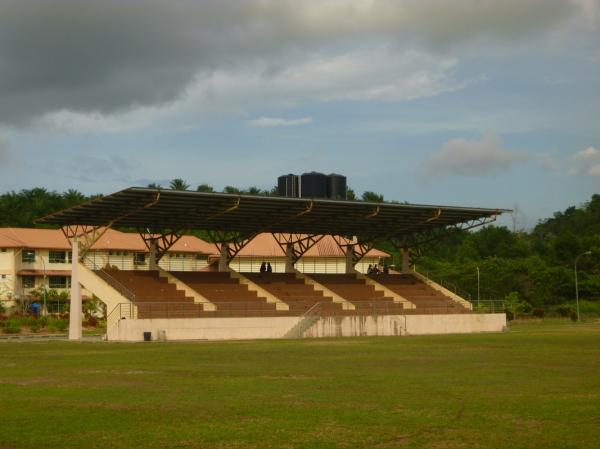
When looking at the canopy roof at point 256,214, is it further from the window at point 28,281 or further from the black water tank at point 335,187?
the window at point 28,281

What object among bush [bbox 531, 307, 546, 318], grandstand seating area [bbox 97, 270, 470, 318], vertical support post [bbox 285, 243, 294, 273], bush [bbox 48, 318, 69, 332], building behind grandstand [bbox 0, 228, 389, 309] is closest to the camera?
grandstand seating area [bbox 97, 270, 470, 318]

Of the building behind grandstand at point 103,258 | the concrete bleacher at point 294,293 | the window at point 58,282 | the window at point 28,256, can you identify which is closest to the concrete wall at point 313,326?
the concrete bleacher at point 294,293

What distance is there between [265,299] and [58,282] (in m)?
38.2

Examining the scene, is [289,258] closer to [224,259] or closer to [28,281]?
[224,259]

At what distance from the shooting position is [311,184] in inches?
2514

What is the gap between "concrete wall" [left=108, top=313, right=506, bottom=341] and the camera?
46094mm

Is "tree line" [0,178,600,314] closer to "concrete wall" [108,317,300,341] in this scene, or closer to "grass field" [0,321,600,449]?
"concrete wall" [108,317,300,341]

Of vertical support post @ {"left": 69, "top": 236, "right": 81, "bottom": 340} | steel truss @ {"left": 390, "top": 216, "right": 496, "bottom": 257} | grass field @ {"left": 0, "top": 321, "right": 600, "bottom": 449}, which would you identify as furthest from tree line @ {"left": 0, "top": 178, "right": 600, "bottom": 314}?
grass field @ {"left": 0, "top": 321, "right": 600, "bottom": 449}

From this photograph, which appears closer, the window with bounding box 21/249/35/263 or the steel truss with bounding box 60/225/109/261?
the steel truss with bounding box 60/225/109/261

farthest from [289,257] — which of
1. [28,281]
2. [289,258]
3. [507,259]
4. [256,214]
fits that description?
[507,259]

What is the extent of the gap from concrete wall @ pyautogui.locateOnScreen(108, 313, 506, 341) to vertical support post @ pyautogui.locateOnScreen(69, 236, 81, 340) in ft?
12.4

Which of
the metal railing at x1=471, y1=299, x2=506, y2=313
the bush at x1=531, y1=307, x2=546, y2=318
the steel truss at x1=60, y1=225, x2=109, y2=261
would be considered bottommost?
the bush at x1=531, y1=307, x2=546, y2=318

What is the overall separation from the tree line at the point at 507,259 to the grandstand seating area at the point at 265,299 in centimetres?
622

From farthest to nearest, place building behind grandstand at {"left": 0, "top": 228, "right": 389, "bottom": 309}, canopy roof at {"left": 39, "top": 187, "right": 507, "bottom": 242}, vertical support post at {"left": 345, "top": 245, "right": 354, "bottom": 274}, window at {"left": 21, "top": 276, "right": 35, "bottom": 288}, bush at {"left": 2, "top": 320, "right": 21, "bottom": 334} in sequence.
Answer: window at {"left": 21, "top": 276, "right": 35, "bottom": 288}
building behind grandstand at {"left": 0, "top": 228, "right": 389, "bottom": 309}
vertical support post at {"left": 345, "top": 245, "right": 354, "bottom": 274}
bush at {"left": 2, "top": 320, "right": 21, "bottom": 334}
canopy roof at {"left": 39, "top": 187, "right": 507, "bottom": 242}
